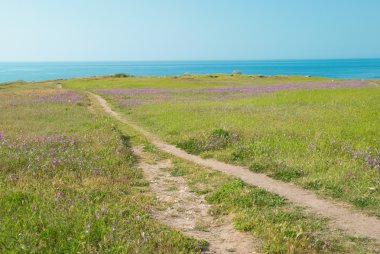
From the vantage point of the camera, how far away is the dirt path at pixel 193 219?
6609mm

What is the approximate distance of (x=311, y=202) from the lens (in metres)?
8.73

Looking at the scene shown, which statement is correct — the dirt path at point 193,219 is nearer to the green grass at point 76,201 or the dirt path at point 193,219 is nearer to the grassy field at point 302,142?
the green grass at point 76,201

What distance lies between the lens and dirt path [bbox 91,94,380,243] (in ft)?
23.7

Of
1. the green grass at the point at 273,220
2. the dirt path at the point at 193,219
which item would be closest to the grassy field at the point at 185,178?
the green grass at the point at 273,220

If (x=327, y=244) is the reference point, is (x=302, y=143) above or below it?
above

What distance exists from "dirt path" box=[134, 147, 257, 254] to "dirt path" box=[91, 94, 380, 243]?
197cm

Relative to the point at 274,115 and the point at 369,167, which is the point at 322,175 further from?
the point at 274,115

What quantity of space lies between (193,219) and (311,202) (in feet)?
10.4

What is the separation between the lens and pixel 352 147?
40.8 feet

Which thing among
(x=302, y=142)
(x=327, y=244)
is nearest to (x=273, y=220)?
(x=327, y=244)

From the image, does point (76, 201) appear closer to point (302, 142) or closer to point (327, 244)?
point (327, 244)

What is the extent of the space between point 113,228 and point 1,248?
72.6 inches

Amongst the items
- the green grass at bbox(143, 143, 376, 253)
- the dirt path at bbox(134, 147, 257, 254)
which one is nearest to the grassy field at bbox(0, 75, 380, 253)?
the green grass at bbox(143, 143, 376, 253)

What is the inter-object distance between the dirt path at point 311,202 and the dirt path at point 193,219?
6.47ft
